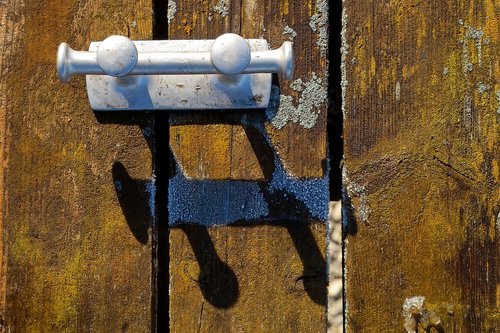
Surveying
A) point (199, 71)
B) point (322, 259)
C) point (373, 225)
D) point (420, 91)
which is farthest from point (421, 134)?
point (199, 71)

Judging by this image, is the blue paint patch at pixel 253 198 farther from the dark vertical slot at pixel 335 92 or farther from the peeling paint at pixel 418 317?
the peeling paint at pixel 418 317

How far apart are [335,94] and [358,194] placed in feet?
0.78

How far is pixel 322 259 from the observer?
1.14m

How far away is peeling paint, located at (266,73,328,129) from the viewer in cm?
112

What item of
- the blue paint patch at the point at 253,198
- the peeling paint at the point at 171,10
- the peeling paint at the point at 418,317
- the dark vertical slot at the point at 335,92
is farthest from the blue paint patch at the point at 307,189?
the peeling paint at the point at 171,10

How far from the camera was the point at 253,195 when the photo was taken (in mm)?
1135

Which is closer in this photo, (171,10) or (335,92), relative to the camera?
(171,10)

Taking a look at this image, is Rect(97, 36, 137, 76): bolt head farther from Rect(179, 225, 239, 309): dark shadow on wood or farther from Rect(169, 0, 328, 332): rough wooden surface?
Rect(179, 225, 239, 309): dark shadow on wood

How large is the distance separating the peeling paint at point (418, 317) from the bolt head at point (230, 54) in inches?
22.3

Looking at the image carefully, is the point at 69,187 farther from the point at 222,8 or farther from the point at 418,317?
the point at 418,317

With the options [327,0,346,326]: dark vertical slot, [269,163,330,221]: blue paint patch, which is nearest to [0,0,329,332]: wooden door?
[269,163,330,221]: blue paint patch

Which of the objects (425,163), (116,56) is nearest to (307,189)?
(425,163)

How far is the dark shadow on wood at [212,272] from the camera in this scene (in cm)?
114

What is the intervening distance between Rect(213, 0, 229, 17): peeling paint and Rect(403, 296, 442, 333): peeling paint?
656 mm
